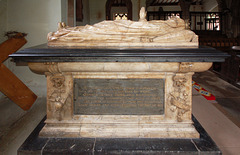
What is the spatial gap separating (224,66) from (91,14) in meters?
7.03

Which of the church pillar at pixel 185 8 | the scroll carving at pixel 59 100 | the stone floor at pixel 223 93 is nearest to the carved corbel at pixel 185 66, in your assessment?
the scroll carving at pixel 59 100

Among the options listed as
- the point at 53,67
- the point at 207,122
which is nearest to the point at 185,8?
the point at 207,122

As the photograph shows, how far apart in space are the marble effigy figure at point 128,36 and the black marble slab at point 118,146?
102 cm

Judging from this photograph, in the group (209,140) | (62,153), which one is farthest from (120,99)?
(209,140)

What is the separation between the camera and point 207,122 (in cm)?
282

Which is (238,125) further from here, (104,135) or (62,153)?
(62,153)

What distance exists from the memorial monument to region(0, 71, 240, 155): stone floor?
493mm

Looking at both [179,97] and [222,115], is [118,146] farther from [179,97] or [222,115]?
[222,115]

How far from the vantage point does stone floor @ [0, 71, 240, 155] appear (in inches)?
93.2

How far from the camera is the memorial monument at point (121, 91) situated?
7.15 feet

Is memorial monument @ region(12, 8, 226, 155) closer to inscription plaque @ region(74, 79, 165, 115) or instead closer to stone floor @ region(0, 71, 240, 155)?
inscription plaque @ region(74, 79, 165, 115)

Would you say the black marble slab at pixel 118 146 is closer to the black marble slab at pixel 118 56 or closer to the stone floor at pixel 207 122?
the stone floor at pixel 207 122

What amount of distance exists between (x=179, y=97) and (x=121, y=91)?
0.64 meters

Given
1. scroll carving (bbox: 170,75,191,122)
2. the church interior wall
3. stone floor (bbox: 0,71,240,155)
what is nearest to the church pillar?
stone floor (bbox: 0,71,240,155)
